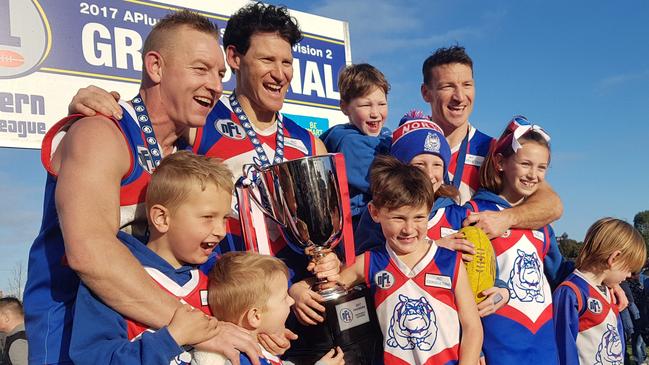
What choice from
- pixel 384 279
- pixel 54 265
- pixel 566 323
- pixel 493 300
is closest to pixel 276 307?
pixel 384 279

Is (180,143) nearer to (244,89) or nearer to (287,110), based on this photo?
(244,89)

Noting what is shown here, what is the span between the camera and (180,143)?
3.00m

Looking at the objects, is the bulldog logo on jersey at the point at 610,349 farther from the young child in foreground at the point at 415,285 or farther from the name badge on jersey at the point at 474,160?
the young child in foreground at the point at 415,285

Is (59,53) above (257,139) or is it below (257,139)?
above

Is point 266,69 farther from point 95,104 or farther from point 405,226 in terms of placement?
point 405,226

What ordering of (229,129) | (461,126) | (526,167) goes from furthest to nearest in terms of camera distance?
(461,126) < (526,167) < (229,129)

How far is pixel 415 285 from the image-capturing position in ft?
9.43

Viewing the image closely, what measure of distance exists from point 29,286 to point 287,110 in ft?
22.6

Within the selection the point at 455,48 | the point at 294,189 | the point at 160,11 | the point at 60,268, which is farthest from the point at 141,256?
the point at 160,11

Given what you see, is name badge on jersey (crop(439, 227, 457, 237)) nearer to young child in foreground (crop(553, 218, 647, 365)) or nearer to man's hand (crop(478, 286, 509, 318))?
man's hand (crop(478, 286, 509, 318))

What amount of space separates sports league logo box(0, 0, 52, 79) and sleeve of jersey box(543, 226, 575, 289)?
20.4ft

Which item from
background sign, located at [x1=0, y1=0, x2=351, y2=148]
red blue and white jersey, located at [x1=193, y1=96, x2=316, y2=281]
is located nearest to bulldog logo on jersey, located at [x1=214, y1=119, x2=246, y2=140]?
red blue and white jersey, located at [x1=193, y1=96, x2=316, y2=281]

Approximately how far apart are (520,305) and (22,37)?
6.54 meters

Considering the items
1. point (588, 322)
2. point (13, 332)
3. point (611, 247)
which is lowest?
point (13, 332)
